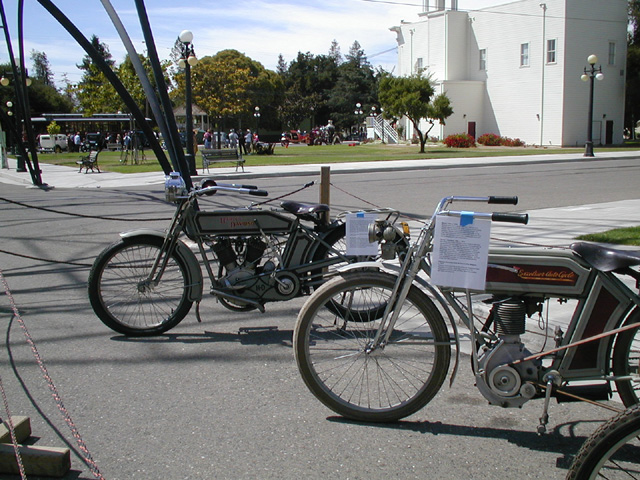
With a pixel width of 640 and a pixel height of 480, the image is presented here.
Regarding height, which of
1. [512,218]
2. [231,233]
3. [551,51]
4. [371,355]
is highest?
[551,51]

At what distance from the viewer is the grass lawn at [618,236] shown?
858 centimetres

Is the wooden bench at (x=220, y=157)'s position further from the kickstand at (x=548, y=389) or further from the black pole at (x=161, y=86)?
the kickstand at (x=548, y=389)

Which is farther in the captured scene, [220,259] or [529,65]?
[529,65]

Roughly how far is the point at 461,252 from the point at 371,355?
82cm

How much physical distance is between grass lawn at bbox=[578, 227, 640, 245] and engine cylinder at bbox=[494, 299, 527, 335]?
5.83m

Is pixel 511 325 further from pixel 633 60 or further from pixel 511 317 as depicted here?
pixel 633 60

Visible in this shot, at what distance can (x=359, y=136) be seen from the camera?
A: 77.3 metres

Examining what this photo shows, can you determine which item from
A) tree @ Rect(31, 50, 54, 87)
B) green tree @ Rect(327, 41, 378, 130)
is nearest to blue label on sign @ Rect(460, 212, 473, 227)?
green tree @ Rect(327, 41, 378, 130)

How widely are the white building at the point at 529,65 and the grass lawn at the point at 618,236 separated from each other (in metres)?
40.8

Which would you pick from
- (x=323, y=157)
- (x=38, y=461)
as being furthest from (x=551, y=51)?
(x=38, y=461)

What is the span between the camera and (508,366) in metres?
3.39

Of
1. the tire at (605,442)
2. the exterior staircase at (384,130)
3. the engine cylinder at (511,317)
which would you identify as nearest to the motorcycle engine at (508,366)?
the engine cylinder at (511,317)

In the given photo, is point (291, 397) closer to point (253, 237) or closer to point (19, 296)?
point (253, 237)

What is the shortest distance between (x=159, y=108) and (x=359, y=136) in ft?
224
